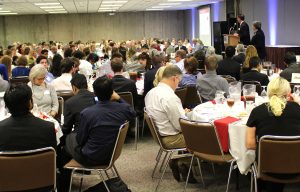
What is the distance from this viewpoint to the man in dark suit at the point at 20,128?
3.18m

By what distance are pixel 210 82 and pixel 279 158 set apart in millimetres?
2758

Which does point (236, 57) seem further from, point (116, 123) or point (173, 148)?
point (116, 123)

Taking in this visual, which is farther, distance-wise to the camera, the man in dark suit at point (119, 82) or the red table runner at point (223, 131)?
the man in dark suit at point (119, 82)

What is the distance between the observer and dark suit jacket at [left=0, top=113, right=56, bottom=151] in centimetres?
318

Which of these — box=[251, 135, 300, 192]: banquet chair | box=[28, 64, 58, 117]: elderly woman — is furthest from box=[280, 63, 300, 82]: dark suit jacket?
box=[28, 64, 58, 117]: elderly woman

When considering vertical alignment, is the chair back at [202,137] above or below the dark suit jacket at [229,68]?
below

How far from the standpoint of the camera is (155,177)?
4.96 meters

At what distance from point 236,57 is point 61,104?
5.50 metres

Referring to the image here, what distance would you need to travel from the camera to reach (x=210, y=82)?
19.4 feet

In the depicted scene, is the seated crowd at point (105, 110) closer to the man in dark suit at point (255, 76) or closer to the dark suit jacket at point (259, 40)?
the man in dark suit at point (255, 76)

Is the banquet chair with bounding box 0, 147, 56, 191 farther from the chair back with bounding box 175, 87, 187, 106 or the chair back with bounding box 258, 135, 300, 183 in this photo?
the chair back with bounding box 175, 87, 187, 106

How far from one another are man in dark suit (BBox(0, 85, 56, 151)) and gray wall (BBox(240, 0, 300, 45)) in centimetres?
1233

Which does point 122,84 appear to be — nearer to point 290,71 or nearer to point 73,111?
point 73,111

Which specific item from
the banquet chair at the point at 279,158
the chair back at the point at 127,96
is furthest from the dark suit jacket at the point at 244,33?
the banquet chair at the point at 279,158
